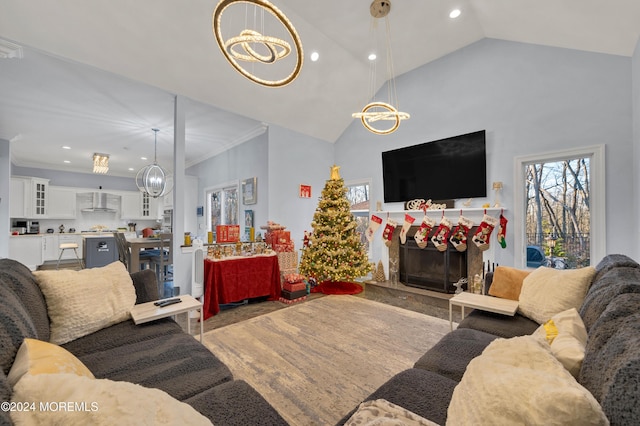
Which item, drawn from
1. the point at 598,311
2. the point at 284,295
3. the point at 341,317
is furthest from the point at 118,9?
the point at 598,311

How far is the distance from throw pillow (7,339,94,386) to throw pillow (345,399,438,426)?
1.04 metres

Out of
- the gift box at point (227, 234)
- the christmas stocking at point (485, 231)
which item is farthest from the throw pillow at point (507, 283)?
the gift box at point (227, 234)

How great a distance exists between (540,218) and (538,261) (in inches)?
23.9

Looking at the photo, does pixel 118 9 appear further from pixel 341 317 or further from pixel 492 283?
pixel 492 283

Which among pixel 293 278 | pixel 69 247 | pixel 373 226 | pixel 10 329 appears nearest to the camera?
pixel 10 329

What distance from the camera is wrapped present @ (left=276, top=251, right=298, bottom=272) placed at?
4.25 metres

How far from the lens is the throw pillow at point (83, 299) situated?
1615mm

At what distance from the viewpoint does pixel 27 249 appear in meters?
6.28

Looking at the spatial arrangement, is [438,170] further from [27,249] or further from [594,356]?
[27,249]

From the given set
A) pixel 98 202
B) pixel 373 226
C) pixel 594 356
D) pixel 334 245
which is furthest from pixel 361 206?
pixel 98 202

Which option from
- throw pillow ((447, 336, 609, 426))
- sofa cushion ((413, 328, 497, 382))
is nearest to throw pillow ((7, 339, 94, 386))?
throw pillow ((447, 336, 609, 426))

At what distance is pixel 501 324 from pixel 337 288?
2.69 metres

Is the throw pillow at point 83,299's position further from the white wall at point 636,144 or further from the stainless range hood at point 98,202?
the stainless range hood at point 98,202

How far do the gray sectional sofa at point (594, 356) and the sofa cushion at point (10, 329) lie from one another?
1.22 metres
